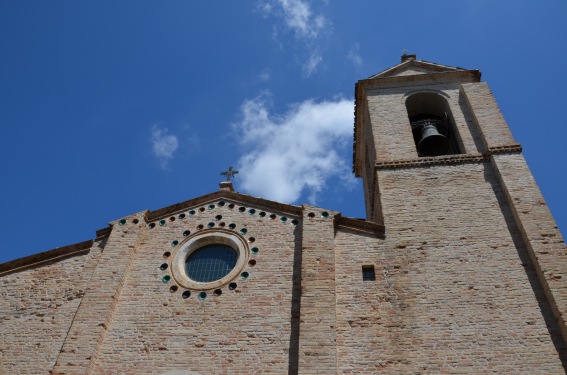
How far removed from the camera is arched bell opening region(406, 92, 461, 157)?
16.6 m

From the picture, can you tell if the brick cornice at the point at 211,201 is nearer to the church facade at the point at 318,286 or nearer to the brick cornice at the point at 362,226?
the church facade at the point at 318,286

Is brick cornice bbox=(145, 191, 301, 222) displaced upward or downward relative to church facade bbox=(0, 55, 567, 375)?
upward

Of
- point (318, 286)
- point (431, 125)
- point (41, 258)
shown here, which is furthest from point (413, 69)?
point (41, 258)

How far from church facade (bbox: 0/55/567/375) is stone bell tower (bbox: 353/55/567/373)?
0.04m

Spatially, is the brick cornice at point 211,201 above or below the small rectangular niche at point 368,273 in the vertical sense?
above

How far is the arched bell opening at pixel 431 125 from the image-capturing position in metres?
16.6

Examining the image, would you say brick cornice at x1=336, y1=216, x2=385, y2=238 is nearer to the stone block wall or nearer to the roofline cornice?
the stone block wall

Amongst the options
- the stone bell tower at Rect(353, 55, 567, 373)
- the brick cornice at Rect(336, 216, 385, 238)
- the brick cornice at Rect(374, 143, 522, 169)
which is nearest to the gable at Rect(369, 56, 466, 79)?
the stone bell tower at Rect(353, 55, 567, 373)

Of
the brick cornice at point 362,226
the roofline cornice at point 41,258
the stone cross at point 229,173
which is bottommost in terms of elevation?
the roofline cornice at point 41,258

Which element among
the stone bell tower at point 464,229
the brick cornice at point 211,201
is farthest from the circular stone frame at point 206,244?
the stone bell tower at point 464,229

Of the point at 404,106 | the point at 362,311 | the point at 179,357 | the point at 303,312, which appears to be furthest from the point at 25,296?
the point at 404,106

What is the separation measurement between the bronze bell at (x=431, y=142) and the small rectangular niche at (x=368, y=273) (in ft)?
19.9

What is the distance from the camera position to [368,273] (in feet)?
38.3

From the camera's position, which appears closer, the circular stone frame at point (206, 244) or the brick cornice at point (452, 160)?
the circular stone frame at point (206, 244)
